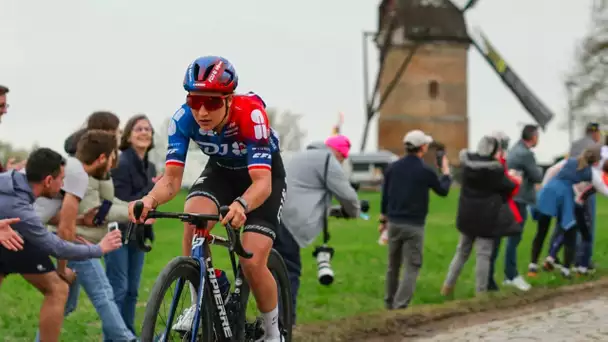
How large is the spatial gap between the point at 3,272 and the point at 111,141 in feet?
4.50

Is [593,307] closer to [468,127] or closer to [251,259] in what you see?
[251,259]

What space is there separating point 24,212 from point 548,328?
417 centimetres

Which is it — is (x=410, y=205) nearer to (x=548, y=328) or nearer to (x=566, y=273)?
(x=548, y=328)

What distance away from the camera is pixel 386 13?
190ft

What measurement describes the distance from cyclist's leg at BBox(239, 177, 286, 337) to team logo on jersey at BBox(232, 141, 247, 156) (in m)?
0.38

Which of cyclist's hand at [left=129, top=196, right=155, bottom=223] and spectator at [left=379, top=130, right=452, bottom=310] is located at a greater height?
cyclist's hand at [left=129, top=196, right=155, bottom=223]

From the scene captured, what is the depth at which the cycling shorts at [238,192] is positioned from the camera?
5945 millimetres

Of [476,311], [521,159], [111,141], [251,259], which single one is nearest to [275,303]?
[251,259]

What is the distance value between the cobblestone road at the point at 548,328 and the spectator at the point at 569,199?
4.36 metres

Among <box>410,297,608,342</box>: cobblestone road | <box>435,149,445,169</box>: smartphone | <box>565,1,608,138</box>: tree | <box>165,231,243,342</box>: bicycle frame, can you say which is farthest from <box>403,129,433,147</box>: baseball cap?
<box>565,1,608,138</box>: tree

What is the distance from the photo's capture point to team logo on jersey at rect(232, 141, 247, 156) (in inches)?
228

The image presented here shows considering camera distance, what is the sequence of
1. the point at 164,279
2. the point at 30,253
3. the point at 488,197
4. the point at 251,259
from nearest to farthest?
the point at 164,279 < the point at 251,259 < the point at 30,253 < the point at 488,197

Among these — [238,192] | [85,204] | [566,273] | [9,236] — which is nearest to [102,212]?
[85,204]

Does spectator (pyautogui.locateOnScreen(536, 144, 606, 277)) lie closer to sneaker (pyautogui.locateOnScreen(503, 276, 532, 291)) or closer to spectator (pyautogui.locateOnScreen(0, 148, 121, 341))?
sneaker (pyautogui.locateOnScreen(503, 276, 532, 291))
